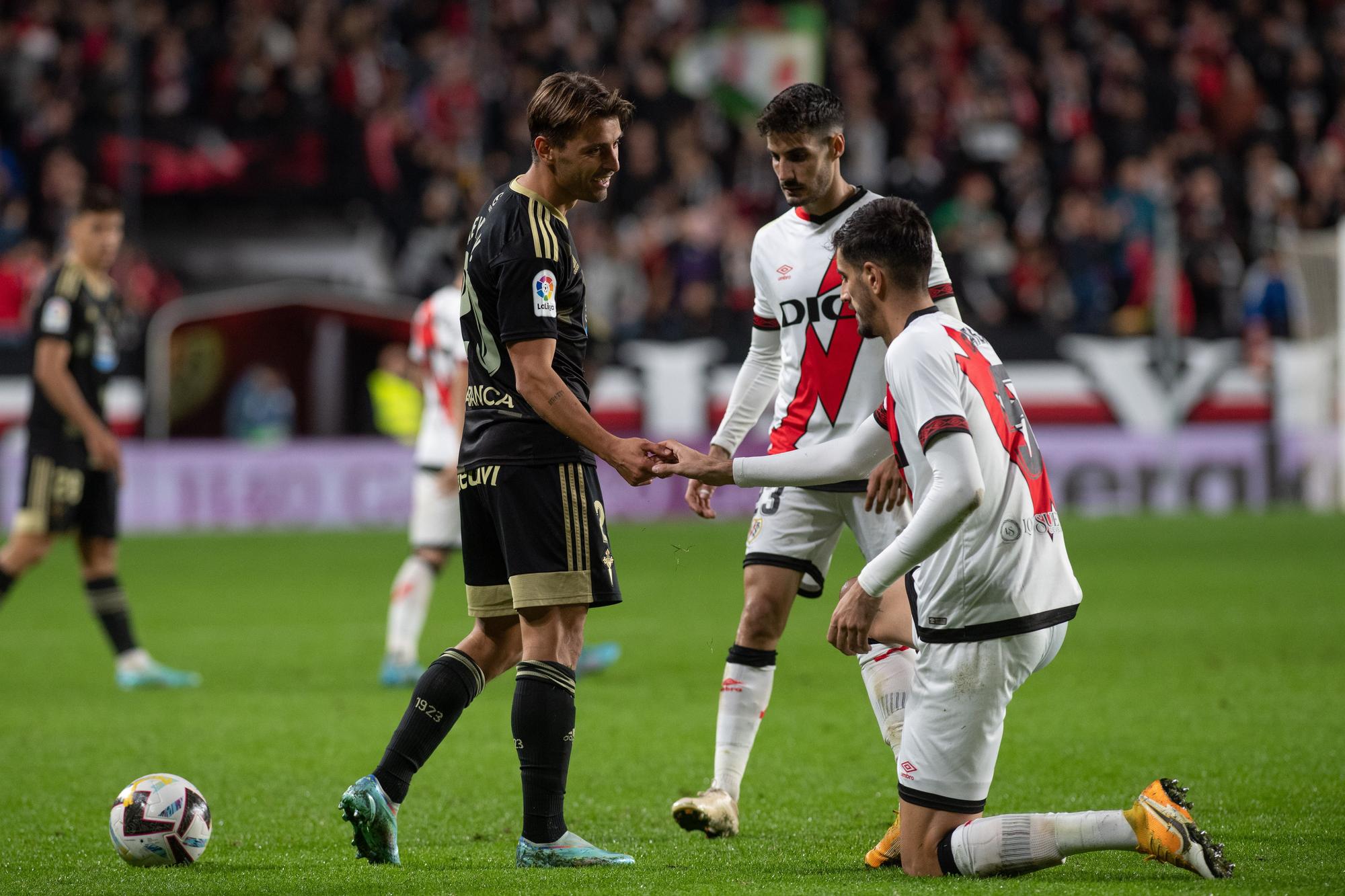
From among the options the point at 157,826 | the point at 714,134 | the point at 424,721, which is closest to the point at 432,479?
the point at 424,721

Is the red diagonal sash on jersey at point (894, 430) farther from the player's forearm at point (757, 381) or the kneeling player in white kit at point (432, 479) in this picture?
the kneeling player in white kit at point (432, 479)

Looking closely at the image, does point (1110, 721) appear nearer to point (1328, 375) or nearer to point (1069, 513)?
point (1069, 513)

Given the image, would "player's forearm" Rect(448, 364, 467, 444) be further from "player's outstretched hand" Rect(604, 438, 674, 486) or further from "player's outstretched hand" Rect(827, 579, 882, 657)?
"player's outstretched hand" Rect(827, 579, 882, 657)

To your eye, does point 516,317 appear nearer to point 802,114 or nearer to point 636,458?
point 636,458

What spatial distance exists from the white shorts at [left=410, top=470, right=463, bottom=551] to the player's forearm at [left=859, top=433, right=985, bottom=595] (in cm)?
483

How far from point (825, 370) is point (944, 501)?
1.43 meters

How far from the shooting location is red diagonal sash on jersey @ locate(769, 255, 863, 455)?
17.9 ft

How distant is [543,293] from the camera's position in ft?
15.3

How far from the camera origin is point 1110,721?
A: 7184 millimetres

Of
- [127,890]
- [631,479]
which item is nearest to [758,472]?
[631,479]

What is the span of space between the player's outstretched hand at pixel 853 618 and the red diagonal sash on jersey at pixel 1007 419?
0.49m

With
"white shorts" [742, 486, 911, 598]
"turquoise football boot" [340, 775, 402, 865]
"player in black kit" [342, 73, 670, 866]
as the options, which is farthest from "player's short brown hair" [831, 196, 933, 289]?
"turquoise football boot" [340, 775, 402, 865]

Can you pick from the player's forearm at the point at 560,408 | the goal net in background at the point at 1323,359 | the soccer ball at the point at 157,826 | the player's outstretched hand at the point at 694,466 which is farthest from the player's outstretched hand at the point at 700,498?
the goal net in background at the point at 1323,359

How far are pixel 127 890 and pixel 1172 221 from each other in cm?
1642
